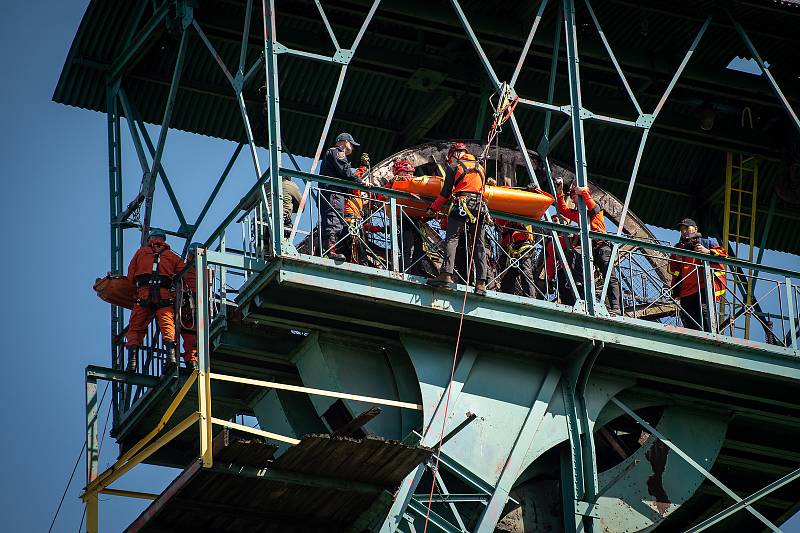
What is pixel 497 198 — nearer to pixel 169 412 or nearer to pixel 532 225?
pixel 532 225

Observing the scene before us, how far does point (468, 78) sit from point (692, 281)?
6207 millimetres

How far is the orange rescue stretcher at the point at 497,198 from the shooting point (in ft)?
84.2

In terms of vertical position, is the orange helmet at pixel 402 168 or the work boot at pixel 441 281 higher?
the orange helmet at pixel 402 168

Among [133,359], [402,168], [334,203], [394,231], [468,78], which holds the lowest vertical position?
[133,359]

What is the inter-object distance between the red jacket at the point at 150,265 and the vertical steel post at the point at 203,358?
2.68 meters

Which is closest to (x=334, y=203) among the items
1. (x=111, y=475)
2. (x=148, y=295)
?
(x=148, y=295)

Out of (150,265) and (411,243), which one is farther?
(150,265)

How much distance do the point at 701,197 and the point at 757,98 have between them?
131 inches

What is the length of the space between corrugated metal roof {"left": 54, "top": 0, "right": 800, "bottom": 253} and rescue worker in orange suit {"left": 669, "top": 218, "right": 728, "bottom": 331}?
3654 mm

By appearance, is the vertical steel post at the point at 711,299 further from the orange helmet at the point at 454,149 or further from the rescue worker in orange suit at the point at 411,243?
the rescue worker in orange suit at the point at 411,243

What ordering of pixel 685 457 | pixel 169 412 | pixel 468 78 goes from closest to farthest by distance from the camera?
pixel 169 412, pixel 685 457, pixel 468 78

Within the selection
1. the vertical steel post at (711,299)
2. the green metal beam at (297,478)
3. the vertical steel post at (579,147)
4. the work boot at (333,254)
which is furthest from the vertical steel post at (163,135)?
the vertical steel post at (711,299)

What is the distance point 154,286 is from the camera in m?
26.9

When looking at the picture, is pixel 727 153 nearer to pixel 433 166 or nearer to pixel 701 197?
pixel 701 197
